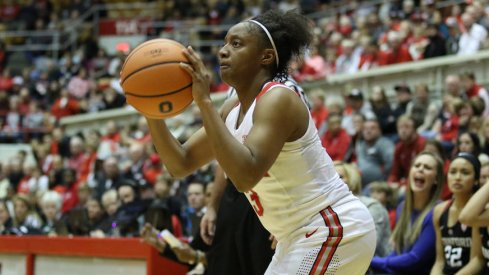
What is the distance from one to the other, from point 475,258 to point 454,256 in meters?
0.23

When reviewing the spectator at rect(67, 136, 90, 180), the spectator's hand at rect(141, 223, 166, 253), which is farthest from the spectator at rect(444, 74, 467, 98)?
the spectator at rect(67, 136, 90, 180)

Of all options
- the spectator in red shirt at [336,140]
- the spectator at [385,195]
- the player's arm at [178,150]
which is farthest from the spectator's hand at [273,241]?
the spectator in red shirt at [336,140]

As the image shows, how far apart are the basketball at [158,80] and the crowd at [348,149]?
2.42 m

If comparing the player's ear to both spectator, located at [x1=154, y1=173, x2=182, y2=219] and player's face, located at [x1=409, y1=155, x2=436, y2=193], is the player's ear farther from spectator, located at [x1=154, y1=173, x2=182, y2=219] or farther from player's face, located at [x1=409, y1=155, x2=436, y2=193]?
spectator, located at [x1=154, y1=173, x2=182, y2=219]

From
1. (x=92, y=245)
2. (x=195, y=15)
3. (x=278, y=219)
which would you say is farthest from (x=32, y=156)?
(x=278, y=219)

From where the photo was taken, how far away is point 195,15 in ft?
68.8

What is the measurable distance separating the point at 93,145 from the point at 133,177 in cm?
285

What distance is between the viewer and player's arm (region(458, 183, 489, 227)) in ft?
16.9

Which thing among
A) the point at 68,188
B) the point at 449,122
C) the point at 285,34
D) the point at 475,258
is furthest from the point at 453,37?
the point at 285,34

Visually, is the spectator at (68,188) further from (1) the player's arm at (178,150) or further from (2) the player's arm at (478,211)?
(1) the player's arm at (178,150)

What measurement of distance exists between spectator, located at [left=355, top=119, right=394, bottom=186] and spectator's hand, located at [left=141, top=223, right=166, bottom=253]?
158 inches

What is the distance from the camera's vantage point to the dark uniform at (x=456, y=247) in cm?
570

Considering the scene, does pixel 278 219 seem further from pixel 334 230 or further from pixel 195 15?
pixel 195 15

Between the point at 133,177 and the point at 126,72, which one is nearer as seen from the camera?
the point at 126,72
